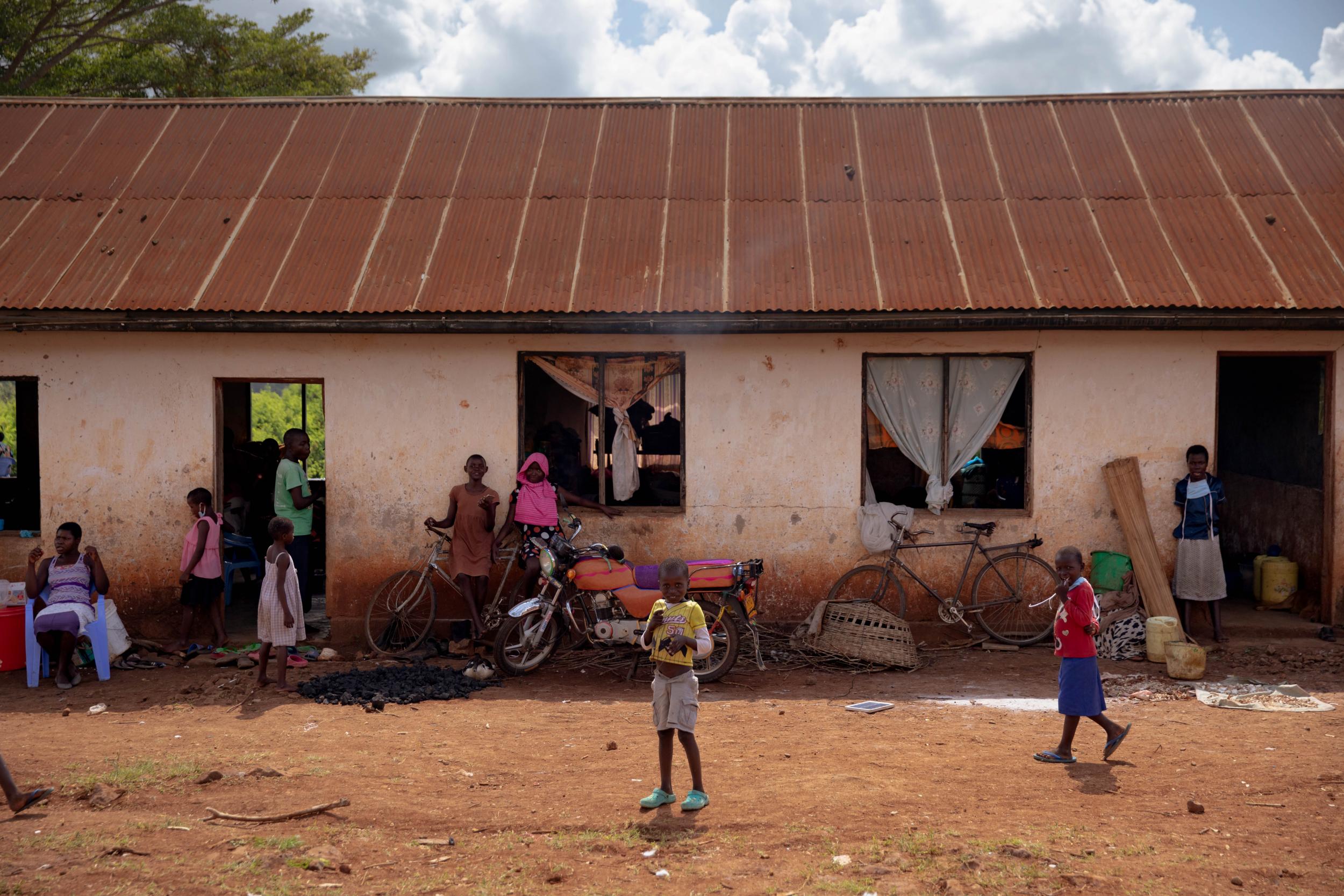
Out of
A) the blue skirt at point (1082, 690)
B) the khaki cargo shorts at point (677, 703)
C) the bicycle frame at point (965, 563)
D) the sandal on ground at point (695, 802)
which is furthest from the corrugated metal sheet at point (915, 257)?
the sandal on ground at point (695, 802)

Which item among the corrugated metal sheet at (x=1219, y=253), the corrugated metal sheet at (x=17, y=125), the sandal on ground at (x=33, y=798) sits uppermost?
the corrugated metal sheet at (x=17, y=125)

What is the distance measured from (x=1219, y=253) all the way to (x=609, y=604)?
20.0ft

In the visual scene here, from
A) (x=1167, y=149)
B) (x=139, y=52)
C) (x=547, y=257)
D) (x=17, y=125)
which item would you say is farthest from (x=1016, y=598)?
(x=139, y=52)

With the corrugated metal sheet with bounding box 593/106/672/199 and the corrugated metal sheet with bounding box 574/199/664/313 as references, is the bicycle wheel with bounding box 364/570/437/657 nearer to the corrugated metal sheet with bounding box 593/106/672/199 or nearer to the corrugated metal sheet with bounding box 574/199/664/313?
the corrugated metal sheet with bounding box 574/199/664/313

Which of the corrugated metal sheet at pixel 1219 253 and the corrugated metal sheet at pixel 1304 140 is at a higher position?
the corrugated metal sheet at pixel 1304 140

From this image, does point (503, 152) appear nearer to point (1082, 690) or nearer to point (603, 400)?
point (603, 400)

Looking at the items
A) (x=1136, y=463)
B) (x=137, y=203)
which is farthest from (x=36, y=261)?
(x=1136, y=463)

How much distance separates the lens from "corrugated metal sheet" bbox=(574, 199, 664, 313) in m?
8.91

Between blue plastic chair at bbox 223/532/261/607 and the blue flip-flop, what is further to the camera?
blue plastic chair at bbox 223/532/261/607

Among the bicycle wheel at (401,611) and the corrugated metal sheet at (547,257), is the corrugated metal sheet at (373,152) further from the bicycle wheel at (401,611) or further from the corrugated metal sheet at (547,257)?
the bicycle wheel at (401,611)

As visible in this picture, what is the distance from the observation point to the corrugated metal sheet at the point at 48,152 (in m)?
10.6

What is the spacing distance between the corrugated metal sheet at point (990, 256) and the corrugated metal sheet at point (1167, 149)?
5.37 feet

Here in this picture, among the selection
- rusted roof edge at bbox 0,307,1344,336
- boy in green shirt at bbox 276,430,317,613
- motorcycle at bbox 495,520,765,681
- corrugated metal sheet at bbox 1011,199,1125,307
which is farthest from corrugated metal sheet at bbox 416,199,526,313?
corrugated metal sheet at bbox 1011,199,1125,307

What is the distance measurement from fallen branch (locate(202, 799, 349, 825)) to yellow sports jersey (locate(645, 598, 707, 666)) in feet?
5.83
